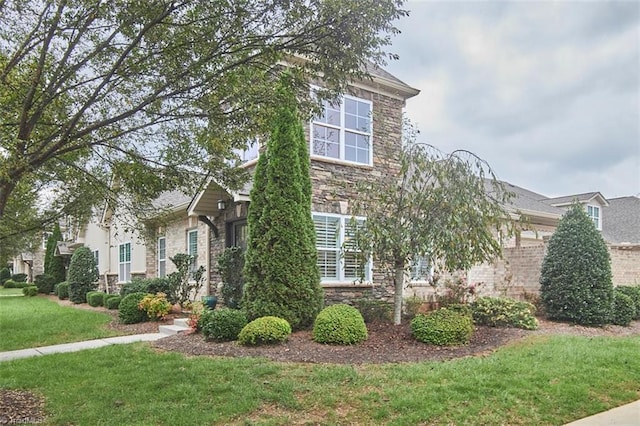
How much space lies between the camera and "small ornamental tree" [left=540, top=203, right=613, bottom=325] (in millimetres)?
11617

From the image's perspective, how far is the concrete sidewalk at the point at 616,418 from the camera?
524 centimetres

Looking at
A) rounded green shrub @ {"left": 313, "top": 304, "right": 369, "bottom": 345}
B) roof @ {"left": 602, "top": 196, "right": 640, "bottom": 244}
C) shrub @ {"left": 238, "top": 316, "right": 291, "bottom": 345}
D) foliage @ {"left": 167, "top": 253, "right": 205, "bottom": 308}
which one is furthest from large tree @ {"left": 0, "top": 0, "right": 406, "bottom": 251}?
roof @ {"left": 602, "top": 196, "right": 640, "bottom": 244}

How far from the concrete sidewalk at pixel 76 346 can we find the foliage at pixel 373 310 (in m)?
4.43

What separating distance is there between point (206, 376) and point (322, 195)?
638 centimetres

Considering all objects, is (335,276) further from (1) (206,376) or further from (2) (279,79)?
(2) (279,79)

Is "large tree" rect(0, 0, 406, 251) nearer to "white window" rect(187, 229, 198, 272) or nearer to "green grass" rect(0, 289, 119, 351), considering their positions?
"green grass" rect(0, 289, 119, 351)

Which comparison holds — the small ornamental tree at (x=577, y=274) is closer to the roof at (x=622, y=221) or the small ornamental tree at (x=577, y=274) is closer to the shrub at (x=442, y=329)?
the shrub at (x=442, y=329)

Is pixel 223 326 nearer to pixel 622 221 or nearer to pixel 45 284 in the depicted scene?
pixel 45 284

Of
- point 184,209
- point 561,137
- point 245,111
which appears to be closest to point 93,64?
point 245,111

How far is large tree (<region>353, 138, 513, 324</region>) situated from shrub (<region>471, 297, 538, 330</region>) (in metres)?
1.84

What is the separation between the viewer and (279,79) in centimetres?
638

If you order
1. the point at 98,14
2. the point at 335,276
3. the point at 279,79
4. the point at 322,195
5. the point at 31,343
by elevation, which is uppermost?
the point at 98,14

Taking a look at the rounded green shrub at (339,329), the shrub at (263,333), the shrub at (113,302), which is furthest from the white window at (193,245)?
the rounded green shrub at (339,329)

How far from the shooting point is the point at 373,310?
11.5 m
